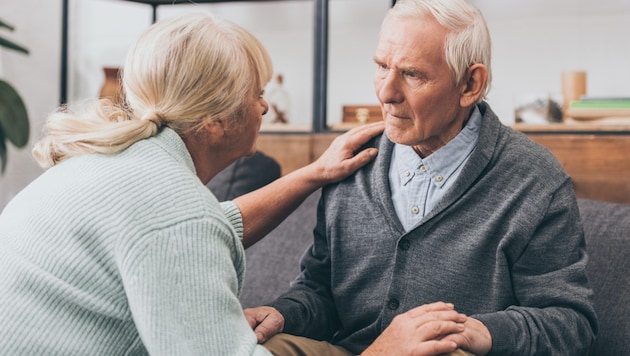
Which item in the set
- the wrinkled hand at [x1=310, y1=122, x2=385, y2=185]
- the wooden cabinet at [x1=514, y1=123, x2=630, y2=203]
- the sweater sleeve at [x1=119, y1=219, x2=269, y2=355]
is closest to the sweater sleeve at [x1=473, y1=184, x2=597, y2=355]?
the wrinkled hand at [x1=310, y1=122, x2=385, y2=185]

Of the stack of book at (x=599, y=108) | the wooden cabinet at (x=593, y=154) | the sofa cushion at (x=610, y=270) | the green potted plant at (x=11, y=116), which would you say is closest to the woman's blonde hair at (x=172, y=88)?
the sofa cushion at (x=610, y=270)

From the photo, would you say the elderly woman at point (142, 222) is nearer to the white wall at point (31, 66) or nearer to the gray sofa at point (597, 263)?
the gray sofa at point (597, 263)

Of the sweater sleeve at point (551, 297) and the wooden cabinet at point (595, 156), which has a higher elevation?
the wooden cabinet at point (595, 156)

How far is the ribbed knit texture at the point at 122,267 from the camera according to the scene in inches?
48.9

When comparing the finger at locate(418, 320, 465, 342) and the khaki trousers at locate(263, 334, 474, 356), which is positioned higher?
the finger at locate(418, 320, 465, 342)

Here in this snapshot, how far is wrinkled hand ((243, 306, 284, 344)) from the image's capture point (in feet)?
5.58

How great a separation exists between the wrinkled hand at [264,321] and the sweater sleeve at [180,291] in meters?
0.42

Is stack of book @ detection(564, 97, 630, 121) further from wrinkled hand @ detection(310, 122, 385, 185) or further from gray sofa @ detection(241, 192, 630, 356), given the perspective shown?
wrinkled hand @ detection(310, 122, 385, 185)

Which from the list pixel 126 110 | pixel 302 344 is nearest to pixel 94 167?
pixel 126 110

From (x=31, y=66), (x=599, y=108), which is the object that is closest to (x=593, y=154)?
(x=599, y=108)

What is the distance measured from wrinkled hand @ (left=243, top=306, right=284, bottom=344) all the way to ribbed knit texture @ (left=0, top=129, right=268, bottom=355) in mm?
360

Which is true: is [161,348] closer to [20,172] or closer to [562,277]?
[562,277]

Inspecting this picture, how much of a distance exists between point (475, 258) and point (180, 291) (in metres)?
0.66

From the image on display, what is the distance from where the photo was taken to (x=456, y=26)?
1.70 m
